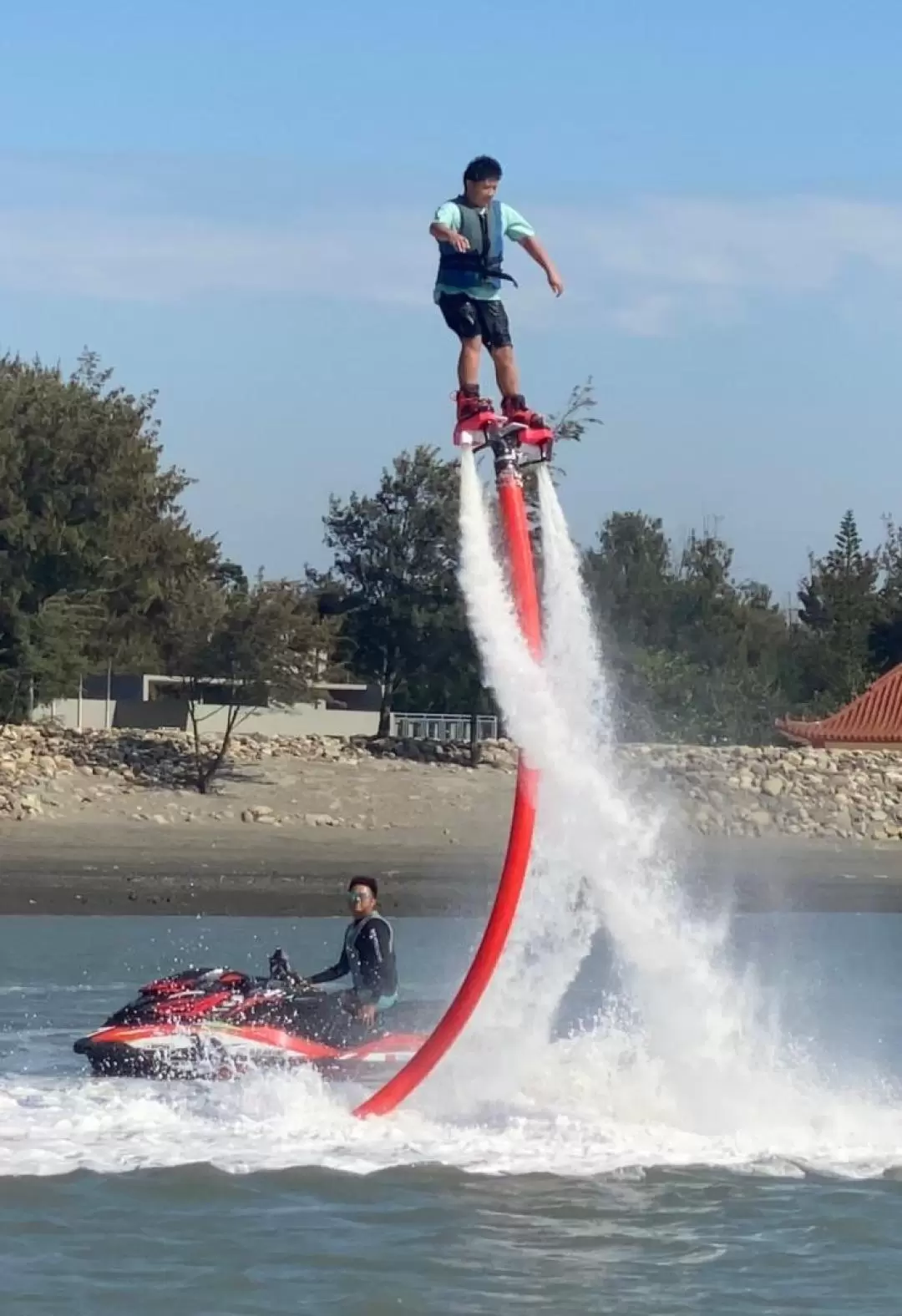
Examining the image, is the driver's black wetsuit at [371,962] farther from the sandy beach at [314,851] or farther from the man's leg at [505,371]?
the sandy beach at [314,851]

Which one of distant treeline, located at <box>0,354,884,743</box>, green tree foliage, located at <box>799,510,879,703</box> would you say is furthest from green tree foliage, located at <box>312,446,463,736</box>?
green tree foliage, located at <box>799,510,879,703</box>

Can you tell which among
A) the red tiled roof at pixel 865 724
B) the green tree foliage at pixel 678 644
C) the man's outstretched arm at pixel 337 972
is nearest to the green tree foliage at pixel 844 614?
the green tree foliage at pixel 678 644

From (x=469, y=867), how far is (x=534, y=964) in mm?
17864

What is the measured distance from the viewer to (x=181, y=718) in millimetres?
48375

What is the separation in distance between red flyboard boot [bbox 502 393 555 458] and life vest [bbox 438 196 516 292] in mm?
747

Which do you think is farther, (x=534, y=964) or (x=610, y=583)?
(x=610, y=583)

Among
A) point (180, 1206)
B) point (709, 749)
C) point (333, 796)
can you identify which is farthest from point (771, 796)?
point (180, 1206)

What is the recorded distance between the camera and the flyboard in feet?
42.1

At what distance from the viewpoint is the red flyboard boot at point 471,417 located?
12758 millimetres

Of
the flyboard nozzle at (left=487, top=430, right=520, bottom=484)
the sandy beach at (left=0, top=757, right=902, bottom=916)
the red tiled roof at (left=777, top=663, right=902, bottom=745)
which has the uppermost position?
the flyboard nozzle at (left=487, top=430, right=520, bottom=484)

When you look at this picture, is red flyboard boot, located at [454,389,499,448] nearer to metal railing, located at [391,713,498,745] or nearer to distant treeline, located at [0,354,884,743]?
distant treeline, located at [0,354,884,743]

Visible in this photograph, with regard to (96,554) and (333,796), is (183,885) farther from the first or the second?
(96,554)

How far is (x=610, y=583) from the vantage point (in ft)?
154

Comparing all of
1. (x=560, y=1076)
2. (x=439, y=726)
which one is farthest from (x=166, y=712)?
(x=560, y=1076)
